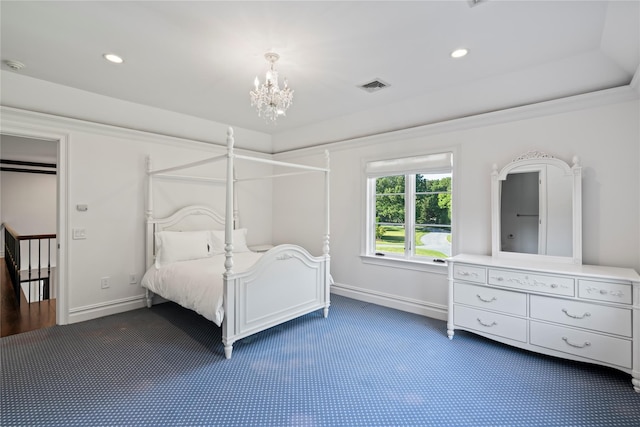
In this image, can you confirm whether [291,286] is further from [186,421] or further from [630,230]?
[630,230]

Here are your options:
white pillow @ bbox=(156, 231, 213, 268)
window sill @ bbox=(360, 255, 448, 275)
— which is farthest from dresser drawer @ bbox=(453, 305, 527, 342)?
white pillow @ bbox=(156, 231, 213, 268)

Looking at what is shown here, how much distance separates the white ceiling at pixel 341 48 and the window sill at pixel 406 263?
177 cm

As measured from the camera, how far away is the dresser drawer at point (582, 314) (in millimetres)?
2300

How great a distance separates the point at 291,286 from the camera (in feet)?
10.9

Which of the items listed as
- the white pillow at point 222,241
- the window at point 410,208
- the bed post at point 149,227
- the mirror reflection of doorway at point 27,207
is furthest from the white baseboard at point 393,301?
the mirror reflection of doorway at point 27,207

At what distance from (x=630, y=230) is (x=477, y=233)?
121 centimetres

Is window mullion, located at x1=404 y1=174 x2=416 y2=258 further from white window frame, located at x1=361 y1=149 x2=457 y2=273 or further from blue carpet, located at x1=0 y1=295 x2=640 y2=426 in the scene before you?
blue carpet, located at x1=0 y1=295 x2=640 y2=426

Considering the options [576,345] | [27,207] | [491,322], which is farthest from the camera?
[27,207]

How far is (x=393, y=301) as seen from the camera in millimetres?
4051

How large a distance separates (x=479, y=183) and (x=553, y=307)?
1.42m

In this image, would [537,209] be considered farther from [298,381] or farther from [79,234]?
[79,234]

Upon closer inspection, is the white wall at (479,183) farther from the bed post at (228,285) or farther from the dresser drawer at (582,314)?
the bed post at (228,285)

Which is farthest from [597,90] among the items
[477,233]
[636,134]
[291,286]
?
[291,286]

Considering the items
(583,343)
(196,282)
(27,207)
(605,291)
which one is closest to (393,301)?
(583,343)
